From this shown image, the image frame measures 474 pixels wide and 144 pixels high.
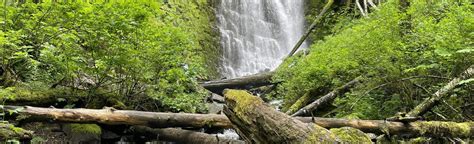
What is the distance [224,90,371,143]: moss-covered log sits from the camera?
115 inches

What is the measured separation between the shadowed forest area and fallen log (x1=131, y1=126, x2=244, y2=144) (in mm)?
18

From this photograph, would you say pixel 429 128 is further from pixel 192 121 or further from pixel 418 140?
pixel 192 121

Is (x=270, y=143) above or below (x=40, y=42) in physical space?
below

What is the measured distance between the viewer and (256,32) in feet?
57.8

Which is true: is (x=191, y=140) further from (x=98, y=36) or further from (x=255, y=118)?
(x=255, y=118)

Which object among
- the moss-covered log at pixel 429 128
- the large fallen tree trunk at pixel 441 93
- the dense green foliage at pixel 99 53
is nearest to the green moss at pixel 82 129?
the dense green foliage at pixel 99 53

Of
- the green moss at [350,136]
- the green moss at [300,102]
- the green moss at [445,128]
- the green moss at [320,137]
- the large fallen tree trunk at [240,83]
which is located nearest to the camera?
the green moss at [320,137]

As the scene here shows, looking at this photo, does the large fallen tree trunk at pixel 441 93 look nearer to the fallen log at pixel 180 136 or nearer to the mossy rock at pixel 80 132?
the fallen log at pixel 180 136

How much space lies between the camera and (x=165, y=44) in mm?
6363

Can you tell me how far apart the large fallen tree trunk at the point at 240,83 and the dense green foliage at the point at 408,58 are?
504 centimetres

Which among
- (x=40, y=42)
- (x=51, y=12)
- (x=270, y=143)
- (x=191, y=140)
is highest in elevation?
(x=51, y=12)

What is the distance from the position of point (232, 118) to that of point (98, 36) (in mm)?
3210

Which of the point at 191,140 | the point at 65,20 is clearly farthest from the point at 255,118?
the point at 65,20

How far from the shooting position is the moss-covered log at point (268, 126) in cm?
293
